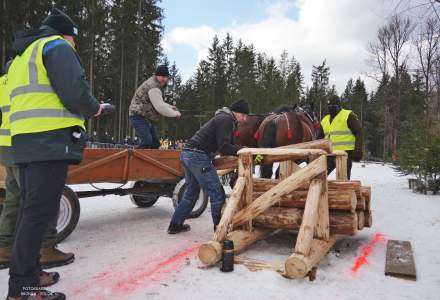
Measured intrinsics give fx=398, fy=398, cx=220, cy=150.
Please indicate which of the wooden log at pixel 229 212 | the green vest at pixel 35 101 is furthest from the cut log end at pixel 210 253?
the green vest at pixel 35 101

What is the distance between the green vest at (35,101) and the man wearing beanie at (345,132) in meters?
5.45

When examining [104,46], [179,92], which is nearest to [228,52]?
[179,92]

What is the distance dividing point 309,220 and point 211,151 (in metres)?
1.66

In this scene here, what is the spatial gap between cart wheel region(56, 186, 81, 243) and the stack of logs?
1.75 metres

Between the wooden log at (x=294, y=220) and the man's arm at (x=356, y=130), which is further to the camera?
the man's arm at (x=356, y=130)

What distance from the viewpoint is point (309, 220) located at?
3.67m

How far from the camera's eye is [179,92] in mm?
65750

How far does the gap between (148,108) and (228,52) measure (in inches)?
1838

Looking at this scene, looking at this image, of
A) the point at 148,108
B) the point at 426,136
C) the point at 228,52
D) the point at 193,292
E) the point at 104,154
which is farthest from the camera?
the point at 228,52

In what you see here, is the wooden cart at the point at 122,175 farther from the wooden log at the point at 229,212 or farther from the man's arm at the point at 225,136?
the wooden log at the point at 229,212

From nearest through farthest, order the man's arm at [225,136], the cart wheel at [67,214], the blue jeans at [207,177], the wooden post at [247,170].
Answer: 1. the wooden post at [247,170]
2. the cart wheel at [67,214]
3. the man's arm at [225,136]
4. the blue jeans at [207,177]

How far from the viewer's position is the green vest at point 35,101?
2.76 meters

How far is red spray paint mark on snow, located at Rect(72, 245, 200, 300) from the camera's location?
311cm

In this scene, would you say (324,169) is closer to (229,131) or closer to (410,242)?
(229,131)
